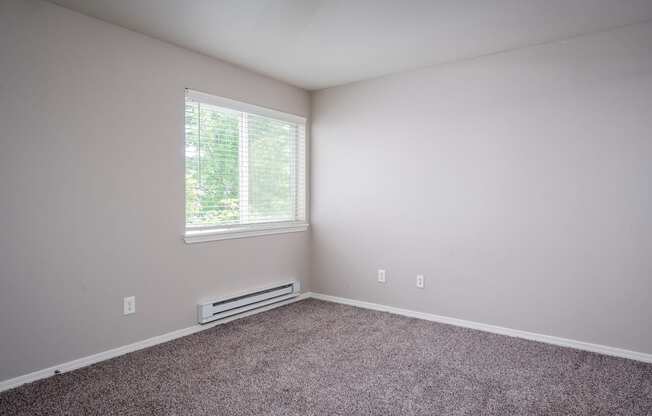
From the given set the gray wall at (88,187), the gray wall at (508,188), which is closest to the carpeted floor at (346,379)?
the gray wall at (88,187)

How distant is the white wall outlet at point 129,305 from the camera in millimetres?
2932

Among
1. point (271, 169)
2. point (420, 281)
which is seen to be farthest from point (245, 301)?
point (420, 281)

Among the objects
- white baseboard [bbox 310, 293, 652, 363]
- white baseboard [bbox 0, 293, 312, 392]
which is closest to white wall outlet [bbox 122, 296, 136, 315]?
white baseboard [bbox 0, 293, 312, 392]

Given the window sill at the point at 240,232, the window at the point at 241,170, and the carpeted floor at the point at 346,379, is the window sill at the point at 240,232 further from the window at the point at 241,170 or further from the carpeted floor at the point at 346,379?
the carpeted floor at the point at 346,379

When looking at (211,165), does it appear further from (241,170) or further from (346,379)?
(346,379)

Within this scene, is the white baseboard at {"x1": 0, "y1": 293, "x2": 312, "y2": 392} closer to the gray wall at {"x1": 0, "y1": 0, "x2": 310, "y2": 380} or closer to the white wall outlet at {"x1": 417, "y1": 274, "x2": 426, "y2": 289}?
the gray wall at {"x1": 0, "y1": 0, "x2": 310, "y2": 380}

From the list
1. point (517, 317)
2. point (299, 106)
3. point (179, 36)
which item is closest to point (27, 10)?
point (179, 36)

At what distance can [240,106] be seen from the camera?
3.75 metres

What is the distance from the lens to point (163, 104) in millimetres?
3141

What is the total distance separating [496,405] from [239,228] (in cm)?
250

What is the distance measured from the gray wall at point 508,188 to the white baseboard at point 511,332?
0.17ft

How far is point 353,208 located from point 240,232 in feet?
3.95

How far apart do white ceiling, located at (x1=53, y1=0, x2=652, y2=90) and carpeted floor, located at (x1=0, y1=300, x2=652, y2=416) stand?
2.30 metres

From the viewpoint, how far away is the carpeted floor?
2.20 metres
